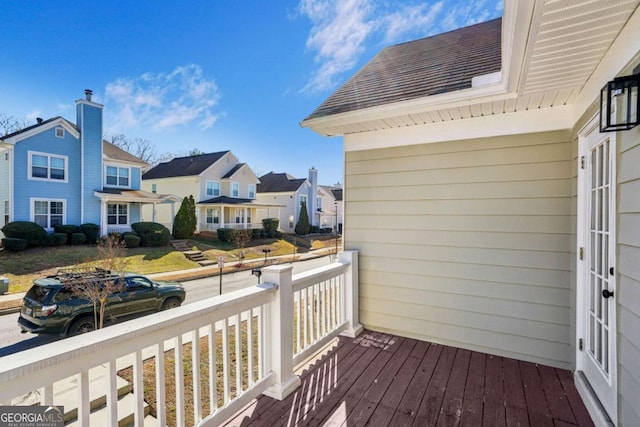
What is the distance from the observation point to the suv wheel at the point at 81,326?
517 centimetres

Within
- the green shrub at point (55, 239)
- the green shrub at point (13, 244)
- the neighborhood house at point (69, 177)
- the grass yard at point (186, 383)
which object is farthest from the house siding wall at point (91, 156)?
the grass yard at point (186, 383)

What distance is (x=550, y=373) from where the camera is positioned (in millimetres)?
2740

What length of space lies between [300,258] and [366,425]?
13.3m

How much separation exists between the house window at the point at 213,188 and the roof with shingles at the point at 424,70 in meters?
17.7

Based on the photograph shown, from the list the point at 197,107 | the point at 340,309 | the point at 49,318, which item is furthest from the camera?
the point at 197,107

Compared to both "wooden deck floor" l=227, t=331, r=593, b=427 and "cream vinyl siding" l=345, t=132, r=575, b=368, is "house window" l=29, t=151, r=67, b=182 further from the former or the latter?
"wooden deck floor" l=227, t=331, r=593, b=427

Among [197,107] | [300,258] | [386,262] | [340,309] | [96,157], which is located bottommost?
[300,258]

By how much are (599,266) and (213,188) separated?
815 inches

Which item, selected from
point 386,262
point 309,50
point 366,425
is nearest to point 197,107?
point 309,50

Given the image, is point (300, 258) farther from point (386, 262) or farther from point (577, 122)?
point (577, 122)

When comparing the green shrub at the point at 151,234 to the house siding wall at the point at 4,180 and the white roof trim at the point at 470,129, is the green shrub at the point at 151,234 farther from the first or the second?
the white roof trim at the point at 470,129

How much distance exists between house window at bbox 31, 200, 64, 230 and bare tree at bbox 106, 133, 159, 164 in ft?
42.9

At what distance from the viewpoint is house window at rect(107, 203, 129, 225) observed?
1505 centimetres

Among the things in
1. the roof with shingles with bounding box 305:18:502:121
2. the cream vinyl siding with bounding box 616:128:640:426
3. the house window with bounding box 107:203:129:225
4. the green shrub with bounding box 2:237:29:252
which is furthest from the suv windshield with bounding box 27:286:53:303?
the house window with bounding box 107:203:129:225
